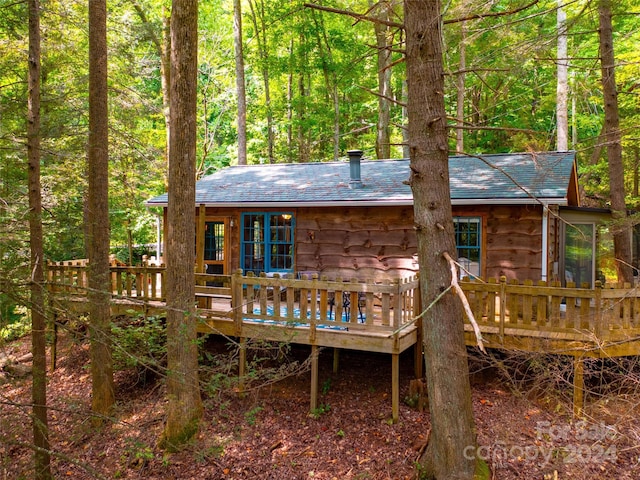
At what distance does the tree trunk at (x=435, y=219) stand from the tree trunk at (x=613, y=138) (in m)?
4.86

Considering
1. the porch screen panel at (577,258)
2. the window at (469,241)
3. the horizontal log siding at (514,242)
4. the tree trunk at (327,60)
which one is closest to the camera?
the horizontal log siding at (514,242)

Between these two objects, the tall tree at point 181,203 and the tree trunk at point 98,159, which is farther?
the tree trunk at point 98,159

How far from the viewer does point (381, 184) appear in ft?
34.1

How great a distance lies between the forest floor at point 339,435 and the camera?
5176mm

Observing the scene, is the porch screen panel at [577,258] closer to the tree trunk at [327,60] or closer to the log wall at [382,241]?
the log wall at [382,241]

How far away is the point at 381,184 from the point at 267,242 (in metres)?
2.95

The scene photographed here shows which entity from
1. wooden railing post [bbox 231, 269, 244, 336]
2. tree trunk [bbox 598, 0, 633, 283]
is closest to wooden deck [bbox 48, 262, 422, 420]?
wooden railing post [bbox 231, 269, 244, 336]

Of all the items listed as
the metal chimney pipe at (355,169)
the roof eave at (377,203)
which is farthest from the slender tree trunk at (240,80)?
the metal chimney pipe at (355,169)

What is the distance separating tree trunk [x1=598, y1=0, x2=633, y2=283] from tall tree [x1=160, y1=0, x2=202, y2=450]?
21.9 ft

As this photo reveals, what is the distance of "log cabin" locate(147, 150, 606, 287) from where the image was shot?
28.3 feet

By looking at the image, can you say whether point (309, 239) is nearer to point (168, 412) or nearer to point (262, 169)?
point (262, 169)

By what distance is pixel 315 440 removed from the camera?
6246 millimetres

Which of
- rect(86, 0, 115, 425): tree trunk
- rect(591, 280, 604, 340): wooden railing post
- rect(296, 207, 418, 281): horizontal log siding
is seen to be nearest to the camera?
rect(591, 280, 604, 340): wooden railing post

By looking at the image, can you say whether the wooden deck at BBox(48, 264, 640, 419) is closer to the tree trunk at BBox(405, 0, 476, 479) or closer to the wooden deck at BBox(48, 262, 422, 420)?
the wooden deck at BBox(48, 262, 422, 420)
